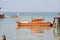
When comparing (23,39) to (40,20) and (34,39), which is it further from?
(40,20)

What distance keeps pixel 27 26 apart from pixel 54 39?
17.8 m

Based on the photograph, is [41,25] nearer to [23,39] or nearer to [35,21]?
[35,21]

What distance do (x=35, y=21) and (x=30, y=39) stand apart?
18918 millimetres

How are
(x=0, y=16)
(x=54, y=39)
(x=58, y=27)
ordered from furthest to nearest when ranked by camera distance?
(x=0, y=16) < (x=58, y=27) < (x=54, y=39)

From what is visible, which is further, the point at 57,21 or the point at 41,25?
the point at 41,25

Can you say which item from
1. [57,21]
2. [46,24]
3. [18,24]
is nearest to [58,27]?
[57,21]

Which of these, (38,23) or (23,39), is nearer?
(23,39)

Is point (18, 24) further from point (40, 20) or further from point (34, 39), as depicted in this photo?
point (34, 39)

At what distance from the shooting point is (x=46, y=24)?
138 ft
